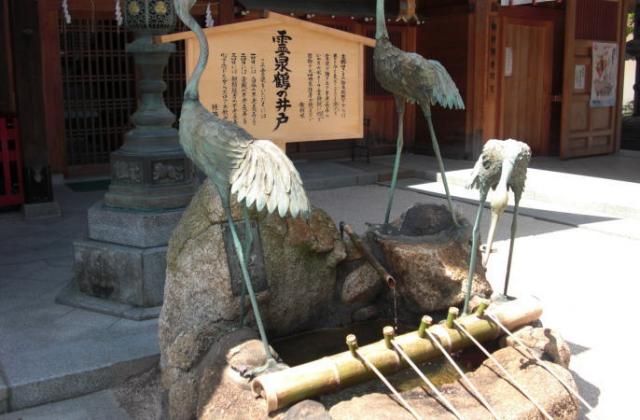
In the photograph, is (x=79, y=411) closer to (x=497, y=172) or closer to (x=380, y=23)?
(x=497, y=172)

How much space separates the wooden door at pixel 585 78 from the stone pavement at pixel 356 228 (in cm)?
326

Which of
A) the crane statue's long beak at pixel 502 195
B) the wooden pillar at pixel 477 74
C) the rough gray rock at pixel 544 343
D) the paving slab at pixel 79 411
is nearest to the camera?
the crane statue's long beak at pixel 502 195

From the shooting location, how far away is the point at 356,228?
7.45 m

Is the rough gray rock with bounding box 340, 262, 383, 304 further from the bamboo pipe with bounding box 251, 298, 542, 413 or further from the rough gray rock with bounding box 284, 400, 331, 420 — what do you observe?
the rough gray rock with bounding box 284, 400, 331, 420

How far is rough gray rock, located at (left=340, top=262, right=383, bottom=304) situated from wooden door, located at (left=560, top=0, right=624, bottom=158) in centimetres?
920

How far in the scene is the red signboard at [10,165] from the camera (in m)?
7.68

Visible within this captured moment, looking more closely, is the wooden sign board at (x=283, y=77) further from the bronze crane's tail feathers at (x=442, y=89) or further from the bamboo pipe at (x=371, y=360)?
the bamboo pipe at (x=371, y=360)

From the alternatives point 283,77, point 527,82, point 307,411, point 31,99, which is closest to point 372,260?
point 283,77

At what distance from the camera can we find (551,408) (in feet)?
9.93

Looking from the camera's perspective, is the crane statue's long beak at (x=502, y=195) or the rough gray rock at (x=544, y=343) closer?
the crane statue's long beak at (x=502, y=195)

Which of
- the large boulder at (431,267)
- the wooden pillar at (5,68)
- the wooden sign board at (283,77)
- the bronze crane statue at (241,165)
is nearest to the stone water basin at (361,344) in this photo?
the large boulder at (431,267)

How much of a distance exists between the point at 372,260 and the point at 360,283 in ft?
0.52

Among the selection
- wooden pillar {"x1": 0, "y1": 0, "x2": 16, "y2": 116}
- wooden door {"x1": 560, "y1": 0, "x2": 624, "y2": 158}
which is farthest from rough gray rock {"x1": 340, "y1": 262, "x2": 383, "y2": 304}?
wooden door {"x1": 560, "y1": 0, "x2": 624, "y2": 158}

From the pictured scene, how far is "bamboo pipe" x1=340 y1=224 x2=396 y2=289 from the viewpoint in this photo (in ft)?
13.2
